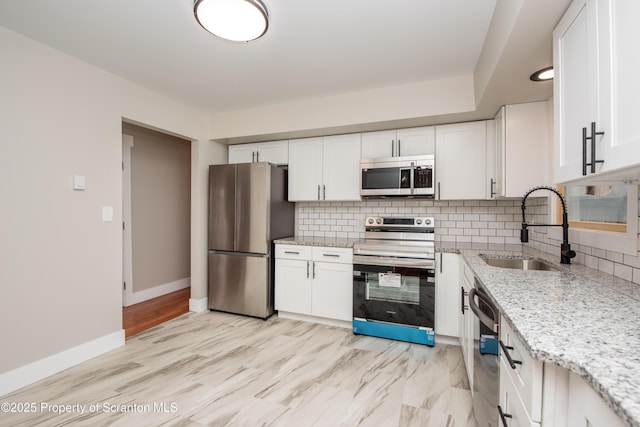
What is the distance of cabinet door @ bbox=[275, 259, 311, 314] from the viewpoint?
3.23 meters

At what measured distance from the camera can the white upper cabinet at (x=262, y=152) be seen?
3646 mm

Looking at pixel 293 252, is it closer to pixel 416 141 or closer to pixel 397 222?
pixel 397 222

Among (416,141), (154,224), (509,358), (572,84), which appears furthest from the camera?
(154,224)

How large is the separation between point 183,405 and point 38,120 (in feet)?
7.52

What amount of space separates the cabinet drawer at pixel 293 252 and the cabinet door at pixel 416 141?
4.78 feet

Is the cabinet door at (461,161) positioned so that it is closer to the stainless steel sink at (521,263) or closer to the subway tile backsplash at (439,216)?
the subway tile backsplash at (439,216)

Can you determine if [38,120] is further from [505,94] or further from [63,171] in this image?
[505,94]

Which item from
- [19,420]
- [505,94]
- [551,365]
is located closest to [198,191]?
[19,420]

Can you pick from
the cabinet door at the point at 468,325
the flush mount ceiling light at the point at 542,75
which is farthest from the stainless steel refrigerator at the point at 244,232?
the flush mount ceiling light at the point at 542,75

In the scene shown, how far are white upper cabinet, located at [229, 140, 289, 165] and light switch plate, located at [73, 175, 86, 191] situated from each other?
1781mm

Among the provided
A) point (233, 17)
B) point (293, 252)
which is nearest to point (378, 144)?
point (293, 252)

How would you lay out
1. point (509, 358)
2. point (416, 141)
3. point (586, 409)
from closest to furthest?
point (586, 409), point (509, 358), point (416, 141)

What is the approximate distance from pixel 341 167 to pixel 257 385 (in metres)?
2.29

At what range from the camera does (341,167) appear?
3361mm
